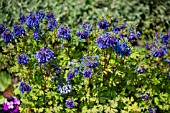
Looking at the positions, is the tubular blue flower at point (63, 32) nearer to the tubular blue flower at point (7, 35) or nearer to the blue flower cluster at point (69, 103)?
the tubular blue flower at point (7, 35)

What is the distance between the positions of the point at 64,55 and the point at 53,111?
70 cm

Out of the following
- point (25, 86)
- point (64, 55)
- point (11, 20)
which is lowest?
point (25, 86)

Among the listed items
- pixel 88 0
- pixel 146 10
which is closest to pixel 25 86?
pixel 88 0

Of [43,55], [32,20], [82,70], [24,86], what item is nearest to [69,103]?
[82,70]

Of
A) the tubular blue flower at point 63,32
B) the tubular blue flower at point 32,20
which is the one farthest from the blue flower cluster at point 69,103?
the tubular blue flower at point 32,20

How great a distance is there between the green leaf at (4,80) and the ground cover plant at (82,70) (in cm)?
49

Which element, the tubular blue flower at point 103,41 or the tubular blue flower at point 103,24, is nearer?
the tubular blue flower at point 103,41

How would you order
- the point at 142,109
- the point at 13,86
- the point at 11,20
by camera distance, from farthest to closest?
the point at 11,20 → the point at 13,86 → the point at 142,109

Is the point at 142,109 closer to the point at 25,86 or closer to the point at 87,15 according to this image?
the point at 25,86

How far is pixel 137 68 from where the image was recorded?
12.4 ft

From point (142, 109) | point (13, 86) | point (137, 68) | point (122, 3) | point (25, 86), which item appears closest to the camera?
point (25, 86)

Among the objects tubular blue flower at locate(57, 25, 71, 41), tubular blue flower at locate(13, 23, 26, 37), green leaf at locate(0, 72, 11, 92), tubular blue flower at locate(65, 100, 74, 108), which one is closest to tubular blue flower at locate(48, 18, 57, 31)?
tubular blue flower at locate(57, 25, 71, 41)

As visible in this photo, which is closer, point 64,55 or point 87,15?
point 64,55

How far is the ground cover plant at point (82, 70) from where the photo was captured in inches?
142
